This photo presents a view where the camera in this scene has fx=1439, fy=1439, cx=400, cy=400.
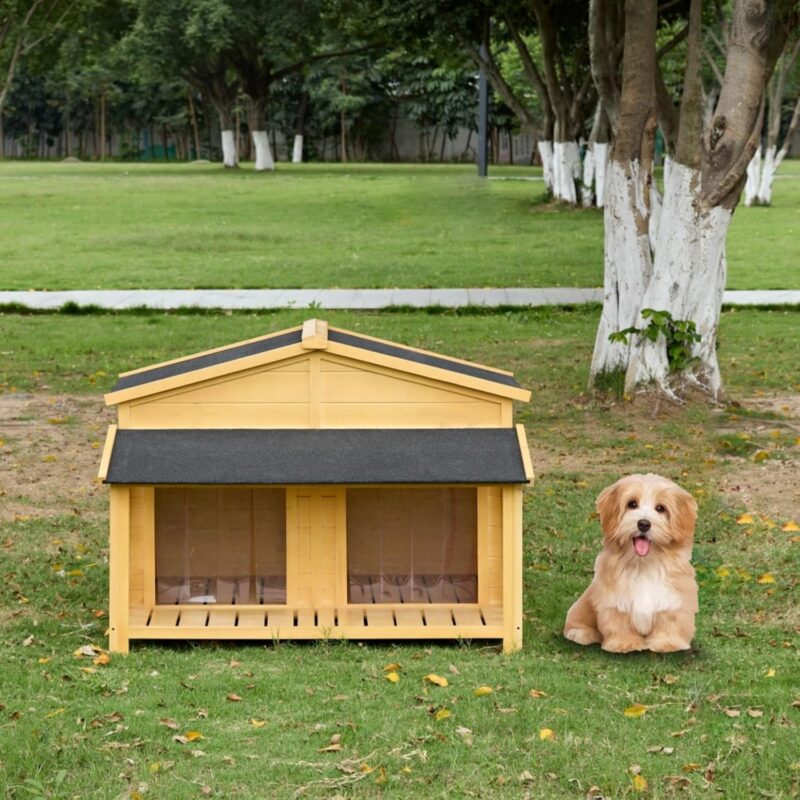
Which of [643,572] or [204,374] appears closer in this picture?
[643,572]

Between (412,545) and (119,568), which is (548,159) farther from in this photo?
(119,568)

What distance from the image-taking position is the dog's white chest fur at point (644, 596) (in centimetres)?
629

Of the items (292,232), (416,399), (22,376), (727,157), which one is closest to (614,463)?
(727,157)

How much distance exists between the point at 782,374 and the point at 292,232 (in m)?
16.4

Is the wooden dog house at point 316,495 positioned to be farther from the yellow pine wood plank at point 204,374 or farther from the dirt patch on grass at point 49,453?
the dirt patch on grass at point 49,453

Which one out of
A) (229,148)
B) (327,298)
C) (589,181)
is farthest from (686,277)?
(229,148)

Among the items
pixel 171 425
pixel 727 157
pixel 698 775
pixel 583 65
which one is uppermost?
pixel 583 65

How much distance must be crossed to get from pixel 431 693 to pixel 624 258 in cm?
774

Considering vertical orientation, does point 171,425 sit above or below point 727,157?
below

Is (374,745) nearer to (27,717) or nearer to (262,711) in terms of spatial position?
(262,711)

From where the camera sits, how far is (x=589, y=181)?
36.1 metres

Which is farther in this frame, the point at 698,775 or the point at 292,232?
the point at 292,232

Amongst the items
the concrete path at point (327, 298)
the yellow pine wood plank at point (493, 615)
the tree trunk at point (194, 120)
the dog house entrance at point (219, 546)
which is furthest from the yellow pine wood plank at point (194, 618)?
the tree trunk at point (194, 120)

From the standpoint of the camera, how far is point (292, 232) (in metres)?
29.6
